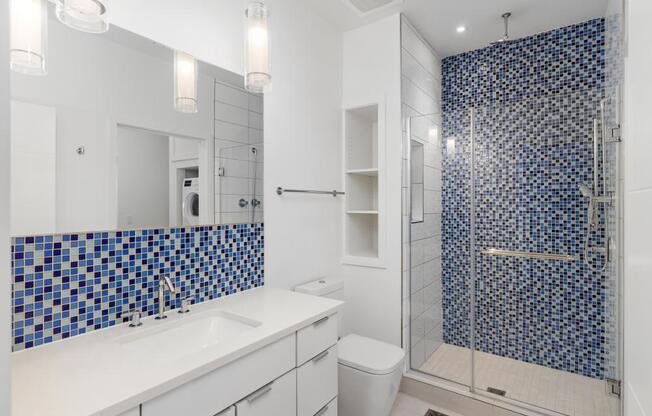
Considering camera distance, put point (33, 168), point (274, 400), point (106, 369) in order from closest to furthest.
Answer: point (106, 369) < point (33, 168) < point (274, 400)

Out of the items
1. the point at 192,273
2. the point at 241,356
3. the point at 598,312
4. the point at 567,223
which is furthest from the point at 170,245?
the point at 598,312

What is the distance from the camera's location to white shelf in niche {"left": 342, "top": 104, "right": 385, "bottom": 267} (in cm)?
254

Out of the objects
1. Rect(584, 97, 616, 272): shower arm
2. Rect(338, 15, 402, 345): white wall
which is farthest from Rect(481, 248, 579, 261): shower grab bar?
Rect(338, 15, 402, 345): white wall

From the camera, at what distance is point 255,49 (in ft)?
5.33

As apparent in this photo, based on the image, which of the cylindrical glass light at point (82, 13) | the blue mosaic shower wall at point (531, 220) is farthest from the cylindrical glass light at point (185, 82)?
Result: the blue mosaic shower wall at point (531, 220)

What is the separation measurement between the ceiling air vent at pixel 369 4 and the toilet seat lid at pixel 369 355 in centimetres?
221

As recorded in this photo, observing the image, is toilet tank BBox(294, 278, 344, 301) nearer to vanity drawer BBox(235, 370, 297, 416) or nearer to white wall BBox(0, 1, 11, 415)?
vanity drawer BBox(235, 370, 297, 416)

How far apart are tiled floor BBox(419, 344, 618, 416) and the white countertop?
145 centimetres

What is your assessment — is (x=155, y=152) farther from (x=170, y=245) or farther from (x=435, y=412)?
(x=435, y=412)

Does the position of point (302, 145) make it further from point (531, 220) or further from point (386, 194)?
point (531, 220)

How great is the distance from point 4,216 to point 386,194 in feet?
7.25

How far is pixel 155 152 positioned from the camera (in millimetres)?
1486

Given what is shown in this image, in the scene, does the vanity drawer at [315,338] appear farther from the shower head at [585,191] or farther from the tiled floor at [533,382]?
the shower head at [585,191]

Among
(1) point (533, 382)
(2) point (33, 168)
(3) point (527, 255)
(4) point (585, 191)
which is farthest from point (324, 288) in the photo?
(4) point (585, 191)
